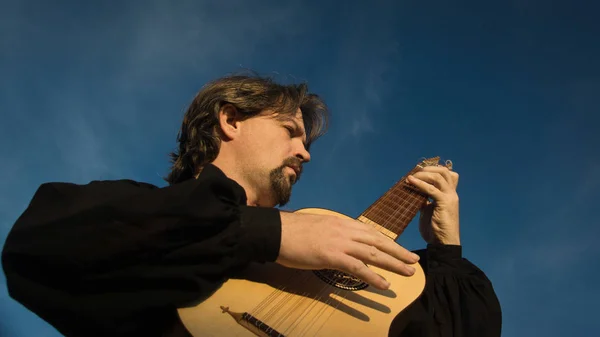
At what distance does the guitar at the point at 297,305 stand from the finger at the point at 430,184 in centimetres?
114

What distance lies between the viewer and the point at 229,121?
3.37 meters

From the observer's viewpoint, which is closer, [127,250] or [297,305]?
[127,250]

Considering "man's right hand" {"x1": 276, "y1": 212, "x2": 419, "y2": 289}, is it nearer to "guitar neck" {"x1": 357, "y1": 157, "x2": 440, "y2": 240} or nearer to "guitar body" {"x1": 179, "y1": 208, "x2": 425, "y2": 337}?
"guitar body" {"x1": 179, "y1": 208, "x2": 425, "y2": 337}

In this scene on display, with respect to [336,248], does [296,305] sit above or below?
below

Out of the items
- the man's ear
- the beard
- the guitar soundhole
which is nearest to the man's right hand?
the guitar soundhole

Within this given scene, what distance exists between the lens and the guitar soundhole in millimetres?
2027

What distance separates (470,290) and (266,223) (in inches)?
69.8

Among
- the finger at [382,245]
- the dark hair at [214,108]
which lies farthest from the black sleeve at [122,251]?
the dark hair at [214,108]

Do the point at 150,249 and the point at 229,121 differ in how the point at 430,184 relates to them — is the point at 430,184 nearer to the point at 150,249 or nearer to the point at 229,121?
the point at 229,121

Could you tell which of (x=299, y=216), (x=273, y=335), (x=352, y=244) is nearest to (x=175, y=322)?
(x=273, y=335)

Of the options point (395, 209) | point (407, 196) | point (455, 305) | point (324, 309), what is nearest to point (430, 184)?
point (407, 196)

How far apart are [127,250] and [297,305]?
0.82m

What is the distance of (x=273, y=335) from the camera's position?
1.54 meters

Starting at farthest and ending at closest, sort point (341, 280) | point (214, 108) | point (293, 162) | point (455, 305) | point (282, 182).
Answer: point (214, 108), point (293, 162), point (282, 182), point (455, 305), point (341, 280)
